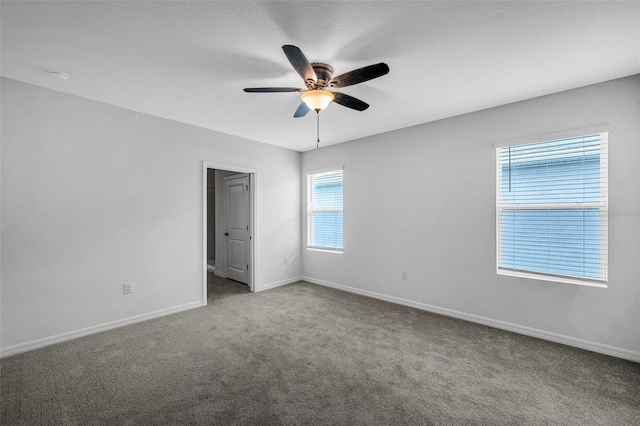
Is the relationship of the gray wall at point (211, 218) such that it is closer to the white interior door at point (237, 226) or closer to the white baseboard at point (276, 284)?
the white interior door at point (237, 226)

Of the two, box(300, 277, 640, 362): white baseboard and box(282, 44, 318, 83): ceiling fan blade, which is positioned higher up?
box(282, 44, 318, 83): ceiling fan blade

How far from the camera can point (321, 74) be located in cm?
235

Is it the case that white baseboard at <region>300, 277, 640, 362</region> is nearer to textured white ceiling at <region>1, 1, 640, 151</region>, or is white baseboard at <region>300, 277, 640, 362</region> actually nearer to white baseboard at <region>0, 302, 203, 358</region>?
textured white ceiling at <region>1, 1, 640, 151</region>

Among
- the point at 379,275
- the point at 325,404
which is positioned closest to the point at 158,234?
the point at 325,404

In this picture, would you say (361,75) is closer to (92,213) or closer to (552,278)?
(552,278)

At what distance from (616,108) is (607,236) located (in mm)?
1197

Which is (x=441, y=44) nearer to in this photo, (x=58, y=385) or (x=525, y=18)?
(x=525, y=18)

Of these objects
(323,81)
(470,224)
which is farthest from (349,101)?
(470,224)

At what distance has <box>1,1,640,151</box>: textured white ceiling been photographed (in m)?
1.75

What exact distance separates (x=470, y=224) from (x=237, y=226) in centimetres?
391

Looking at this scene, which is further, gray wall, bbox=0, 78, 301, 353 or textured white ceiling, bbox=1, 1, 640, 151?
gray wall, bbox=0, 78, 301, 353

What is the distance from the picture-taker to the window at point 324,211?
5.00 m

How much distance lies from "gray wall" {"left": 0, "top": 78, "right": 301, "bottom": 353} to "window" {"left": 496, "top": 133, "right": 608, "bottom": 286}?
387 centimetres

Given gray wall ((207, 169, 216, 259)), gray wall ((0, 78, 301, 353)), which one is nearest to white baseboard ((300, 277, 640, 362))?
gray wall ((0, 78, 301, 353))
